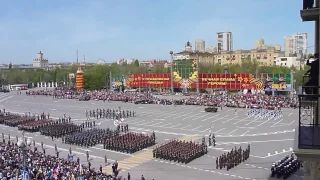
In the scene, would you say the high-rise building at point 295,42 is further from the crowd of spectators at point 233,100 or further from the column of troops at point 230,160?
the column of troops at point 230,160

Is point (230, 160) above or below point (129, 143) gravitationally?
below

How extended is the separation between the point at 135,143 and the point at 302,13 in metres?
20.1

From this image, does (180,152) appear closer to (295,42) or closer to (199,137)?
(199,137)

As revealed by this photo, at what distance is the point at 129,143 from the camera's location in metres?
24.8

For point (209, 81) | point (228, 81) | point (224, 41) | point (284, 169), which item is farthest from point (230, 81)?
point (224, 41)

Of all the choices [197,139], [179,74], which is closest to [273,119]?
[197,139]

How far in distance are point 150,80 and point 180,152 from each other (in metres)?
43.9

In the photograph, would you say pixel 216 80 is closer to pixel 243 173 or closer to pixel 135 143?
pixel 135 143

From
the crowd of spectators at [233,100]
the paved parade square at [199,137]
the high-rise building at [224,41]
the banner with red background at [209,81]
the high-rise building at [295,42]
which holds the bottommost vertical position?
the paved parade square at [199,137]

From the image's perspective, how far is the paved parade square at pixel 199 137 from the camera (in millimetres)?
19672

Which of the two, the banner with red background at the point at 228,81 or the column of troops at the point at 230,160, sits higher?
the banner with red background at the point at 228,81

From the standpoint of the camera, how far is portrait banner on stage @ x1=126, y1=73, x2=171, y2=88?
6322 centimetres

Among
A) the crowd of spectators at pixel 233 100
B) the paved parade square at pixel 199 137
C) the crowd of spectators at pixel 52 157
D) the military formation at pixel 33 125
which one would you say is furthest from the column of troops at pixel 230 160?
the crowd of spectators at pixel 233 100

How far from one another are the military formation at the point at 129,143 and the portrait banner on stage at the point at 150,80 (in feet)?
122
